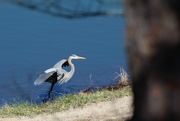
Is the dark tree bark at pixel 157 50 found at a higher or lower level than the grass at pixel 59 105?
higher

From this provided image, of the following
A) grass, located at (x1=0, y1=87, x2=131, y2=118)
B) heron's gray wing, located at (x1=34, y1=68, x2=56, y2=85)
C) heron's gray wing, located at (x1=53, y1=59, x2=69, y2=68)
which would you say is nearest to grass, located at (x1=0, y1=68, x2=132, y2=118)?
grass, located at (x1=0, y1=87, x2=131, y2=118)

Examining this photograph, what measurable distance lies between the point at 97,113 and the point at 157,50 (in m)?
5.35

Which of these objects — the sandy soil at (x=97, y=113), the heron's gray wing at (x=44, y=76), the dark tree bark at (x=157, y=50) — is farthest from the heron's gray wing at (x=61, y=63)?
the dark tree bark at (x=157, y=50)

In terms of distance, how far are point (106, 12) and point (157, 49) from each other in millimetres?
531

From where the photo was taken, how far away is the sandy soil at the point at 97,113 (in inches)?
301

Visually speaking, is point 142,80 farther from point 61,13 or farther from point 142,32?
point 61,13

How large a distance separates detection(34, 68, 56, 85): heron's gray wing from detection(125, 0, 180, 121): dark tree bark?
867cm

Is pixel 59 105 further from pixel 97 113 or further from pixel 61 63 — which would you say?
pixel 61 63

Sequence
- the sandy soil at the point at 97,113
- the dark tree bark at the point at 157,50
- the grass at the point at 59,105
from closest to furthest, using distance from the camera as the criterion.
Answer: the dark tree bark at the point at 157,50 → the sandy soil at the point at 97,113 → the grass at the point at 59,105

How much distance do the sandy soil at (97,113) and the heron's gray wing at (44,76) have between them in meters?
2.93

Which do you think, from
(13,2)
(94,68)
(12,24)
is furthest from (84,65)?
(13,2)

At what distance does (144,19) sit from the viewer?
8.79 feet

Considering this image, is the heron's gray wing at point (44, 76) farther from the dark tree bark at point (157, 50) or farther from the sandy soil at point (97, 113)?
the dark tree bark at point (157, 50)

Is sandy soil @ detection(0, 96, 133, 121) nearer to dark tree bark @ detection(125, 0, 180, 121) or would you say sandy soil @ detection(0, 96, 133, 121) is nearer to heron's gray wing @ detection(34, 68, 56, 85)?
heron's gray wing @ detection(34, 68, 56, 85)
